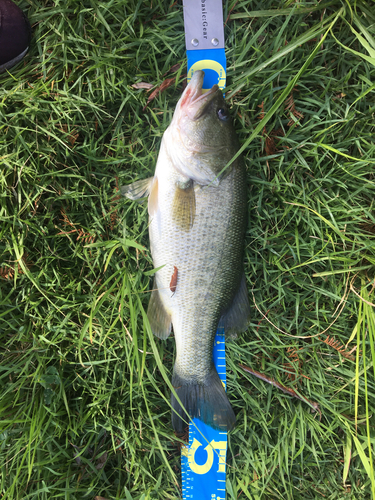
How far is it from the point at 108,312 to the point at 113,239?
51cm

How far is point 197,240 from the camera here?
1.68 metres

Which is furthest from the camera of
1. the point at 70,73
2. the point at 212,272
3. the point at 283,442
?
the point at 283,442

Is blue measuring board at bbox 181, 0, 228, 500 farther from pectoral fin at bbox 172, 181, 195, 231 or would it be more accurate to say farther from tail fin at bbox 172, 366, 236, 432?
pectoral fin at bbox 172, 181, 195, 231

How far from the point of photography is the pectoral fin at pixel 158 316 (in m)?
1.84

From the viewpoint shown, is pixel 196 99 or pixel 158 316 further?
pixel 158 316

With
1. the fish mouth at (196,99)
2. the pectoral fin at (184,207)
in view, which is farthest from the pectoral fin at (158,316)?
the fish mouth at (196,99)

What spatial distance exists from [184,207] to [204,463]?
180cm

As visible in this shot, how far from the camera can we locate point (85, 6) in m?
1.81

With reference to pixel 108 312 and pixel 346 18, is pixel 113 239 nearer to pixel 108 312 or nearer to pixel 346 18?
pixel 108 312

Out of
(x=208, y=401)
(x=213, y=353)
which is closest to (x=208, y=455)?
(x=208, y=401)

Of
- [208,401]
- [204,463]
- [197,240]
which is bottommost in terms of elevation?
[204,463]

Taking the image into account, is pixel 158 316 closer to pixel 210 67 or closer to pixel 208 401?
pixel 208 401

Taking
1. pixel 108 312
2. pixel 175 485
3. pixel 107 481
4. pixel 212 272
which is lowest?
pixel 175 485

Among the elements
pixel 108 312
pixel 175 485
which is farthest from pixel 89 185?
pixel 175 485
